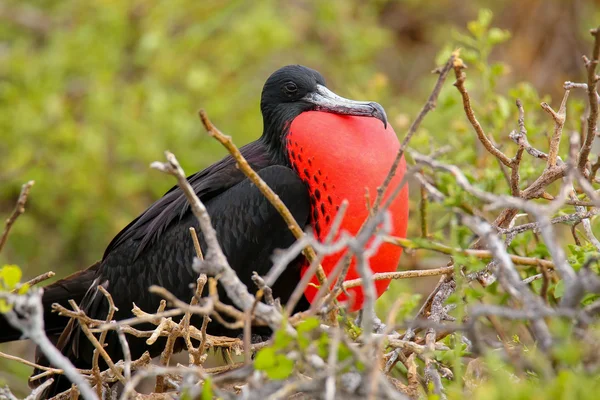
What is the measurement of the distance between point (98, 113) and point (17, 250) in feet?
2.92

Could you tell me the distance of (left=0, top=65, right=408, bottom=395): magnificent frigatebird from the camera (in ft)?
9.41

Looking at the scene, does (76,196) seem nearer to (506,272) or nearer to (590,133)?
(590,133)

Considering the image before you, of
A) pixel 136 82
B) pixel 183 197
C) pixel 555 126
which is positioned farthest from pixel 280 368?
pixel 136 82

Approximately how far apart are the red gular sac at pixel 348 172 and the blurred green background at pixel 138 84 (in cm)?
133

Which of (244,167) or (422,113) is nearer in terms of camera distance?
(422,113)

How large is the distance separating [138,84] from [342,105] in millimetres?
2836

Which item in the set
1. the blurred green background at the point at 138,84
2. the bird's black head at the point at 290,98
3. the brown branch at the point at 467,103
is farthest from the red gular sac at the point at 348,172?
the blurred green background at the point at 138,84

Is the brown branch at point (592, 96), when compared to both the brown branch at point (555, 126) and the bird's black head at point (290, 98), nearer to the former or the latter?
the brown branch at point (555, 126)

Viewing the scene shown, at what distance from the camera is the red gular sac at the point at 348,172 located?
9.16 feet

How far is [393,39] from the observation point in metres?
7.50

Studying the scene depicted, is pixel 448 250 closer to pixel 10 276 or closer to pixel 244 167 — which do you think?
pixel 244 167

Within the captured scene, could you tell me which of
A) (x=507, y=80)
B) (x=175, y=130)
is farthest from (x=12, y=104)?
(x=507, y=80)

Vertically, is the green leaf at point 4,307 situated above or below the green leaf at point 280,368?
above

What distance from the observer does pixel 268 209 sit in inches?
119
